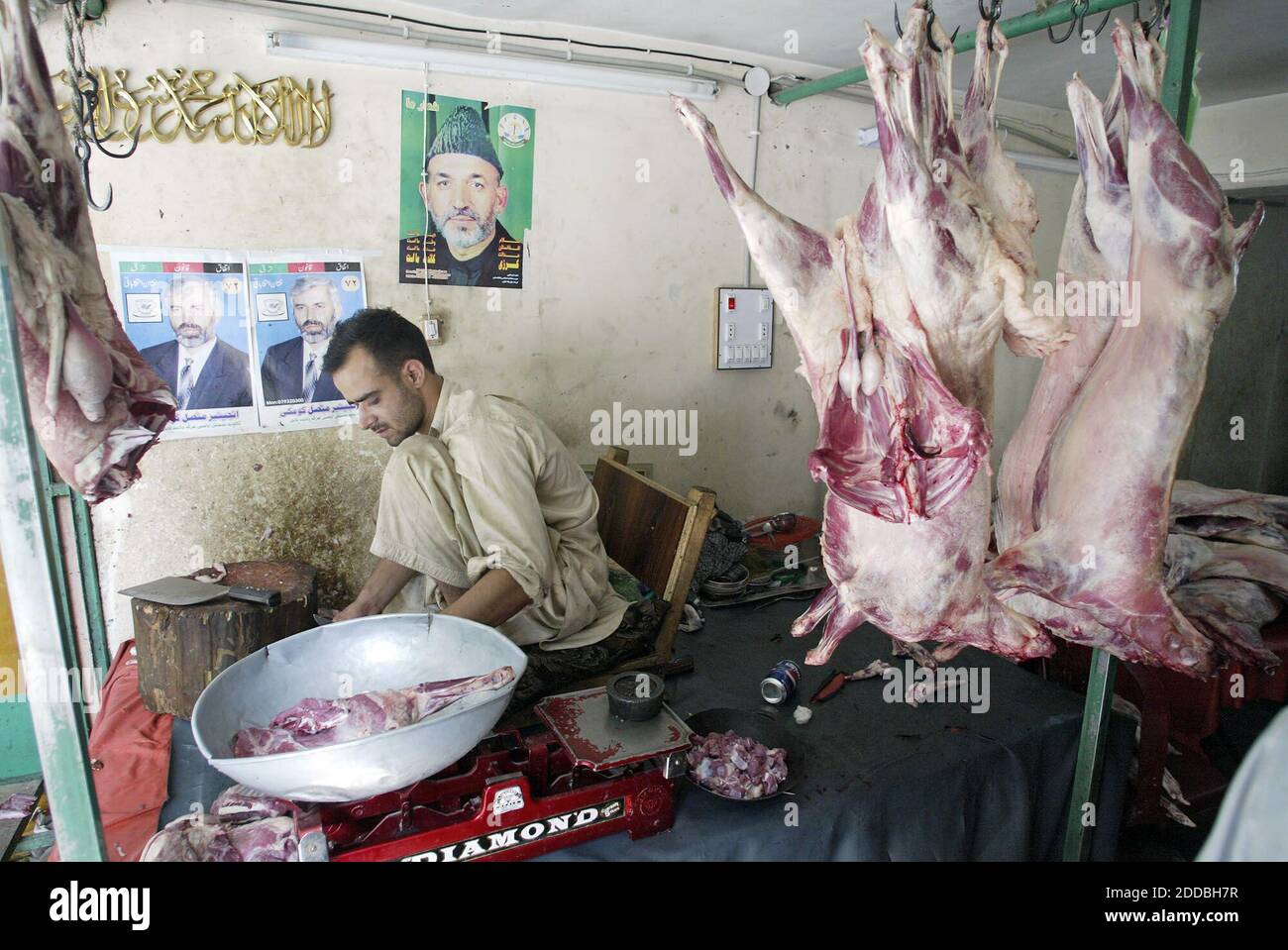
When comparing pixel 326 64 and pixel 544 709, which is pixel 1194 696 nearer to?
pixel 544 709

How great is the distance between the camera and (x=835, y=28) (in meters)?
3.57

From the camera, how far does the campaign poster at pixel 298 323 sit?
3.19 m

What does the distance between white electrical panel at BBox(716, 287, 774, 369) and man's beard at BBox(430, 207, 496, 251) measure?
1.25m

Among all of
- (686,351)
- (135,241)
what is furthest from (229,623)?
(686,351)

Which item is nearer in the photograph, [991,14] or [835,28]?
[991,14]

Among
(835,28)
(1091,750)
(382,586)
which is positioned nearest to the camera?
(1091,750)

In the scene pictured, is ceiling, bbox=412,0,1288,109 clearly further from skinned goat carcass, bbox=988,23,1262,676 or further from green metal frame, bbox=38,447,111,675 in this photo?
green metal frame, bbox=38,447,111,675

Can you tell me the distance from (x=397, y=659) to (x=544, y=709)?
390 millimetres

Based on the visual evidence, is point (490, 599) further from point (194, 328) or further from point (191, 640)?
point (194, 328)

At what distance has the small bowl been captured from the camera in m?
1.98

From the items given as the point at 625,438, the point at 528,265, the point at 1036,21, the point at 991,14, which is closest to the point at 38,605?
the point at 991,14

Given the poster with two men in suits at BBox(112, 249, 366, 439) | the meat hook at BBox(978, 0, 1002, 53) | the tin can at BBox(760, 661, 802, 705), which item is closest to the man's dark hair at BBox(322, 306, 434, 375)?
the poster with two men in suits at BBox(112, 249, 366, 439)

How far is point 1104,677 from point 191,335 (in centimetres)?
328

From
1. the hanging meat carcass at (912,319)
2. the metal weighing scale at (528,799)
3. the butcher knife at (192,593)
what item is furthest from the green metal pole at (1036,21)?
the butcher knife at (192,593)
